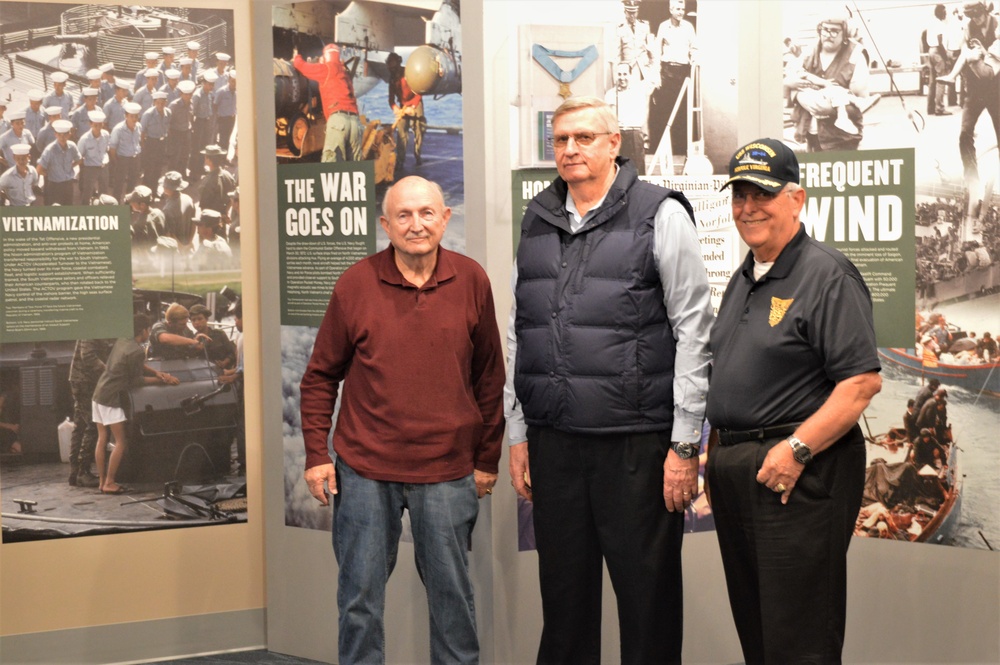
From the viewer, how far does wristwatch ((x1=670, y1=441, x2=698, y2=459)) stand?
293 cm

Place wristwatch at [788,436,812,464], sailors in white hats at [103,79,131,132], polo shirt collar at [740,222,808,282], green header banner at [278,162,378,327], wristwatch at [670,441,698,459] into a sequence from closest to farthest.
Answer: wristwatch at [788,436,812,464] → polo shirt collar at [740,222,808,282] → wristwatch at [670,441,698,459] → green header banner at [278,162,378,327] → sailors in white hats at [103,79,131,132]

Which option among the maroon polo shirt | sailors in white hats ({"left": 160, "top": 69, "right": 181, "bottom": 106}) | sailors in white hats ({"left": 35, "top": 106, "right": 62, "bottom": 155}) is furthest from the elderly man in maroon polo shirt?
sailors in white hats ({"left": 35, "top": 106, "right": 62, "bottom": 155})

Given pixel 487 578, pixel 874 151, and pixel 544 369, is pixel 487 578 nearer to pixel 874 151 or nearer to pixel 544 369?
pixel 544 369

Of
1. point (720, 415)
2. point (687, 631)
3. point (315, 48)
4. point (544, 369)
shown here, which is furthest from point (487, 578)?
point (315, 48)

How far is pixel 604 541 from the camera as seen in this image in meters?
3.04

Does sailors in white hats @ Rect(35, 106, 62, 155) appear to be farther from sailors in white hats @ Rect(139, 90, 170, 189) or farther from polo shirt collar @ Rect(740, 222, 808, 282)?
polo shirt collar @ Rect(740, 222, 808, 282)

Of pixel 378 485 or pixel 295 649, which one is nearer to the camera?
pixel 378 485

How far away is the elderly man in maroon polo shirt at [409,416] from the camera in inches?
123

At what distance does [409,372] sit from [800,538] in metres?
1.14

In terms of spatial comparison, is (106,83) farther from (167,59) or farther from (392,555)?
(392,555)

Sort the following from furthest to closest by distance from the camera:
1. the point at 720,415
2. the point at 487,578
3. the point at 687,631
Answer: the point at 687,631 → the point at 487,578 → the point at 720,415

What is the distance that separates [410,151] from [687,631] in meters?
2.03

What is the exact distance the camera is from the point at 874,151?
3971mm

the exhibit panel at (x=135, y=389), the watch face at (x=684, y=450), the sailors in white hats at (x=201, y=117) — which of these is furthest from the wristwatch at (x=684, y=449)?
the sailors in white hats at (x=201, y=117)
